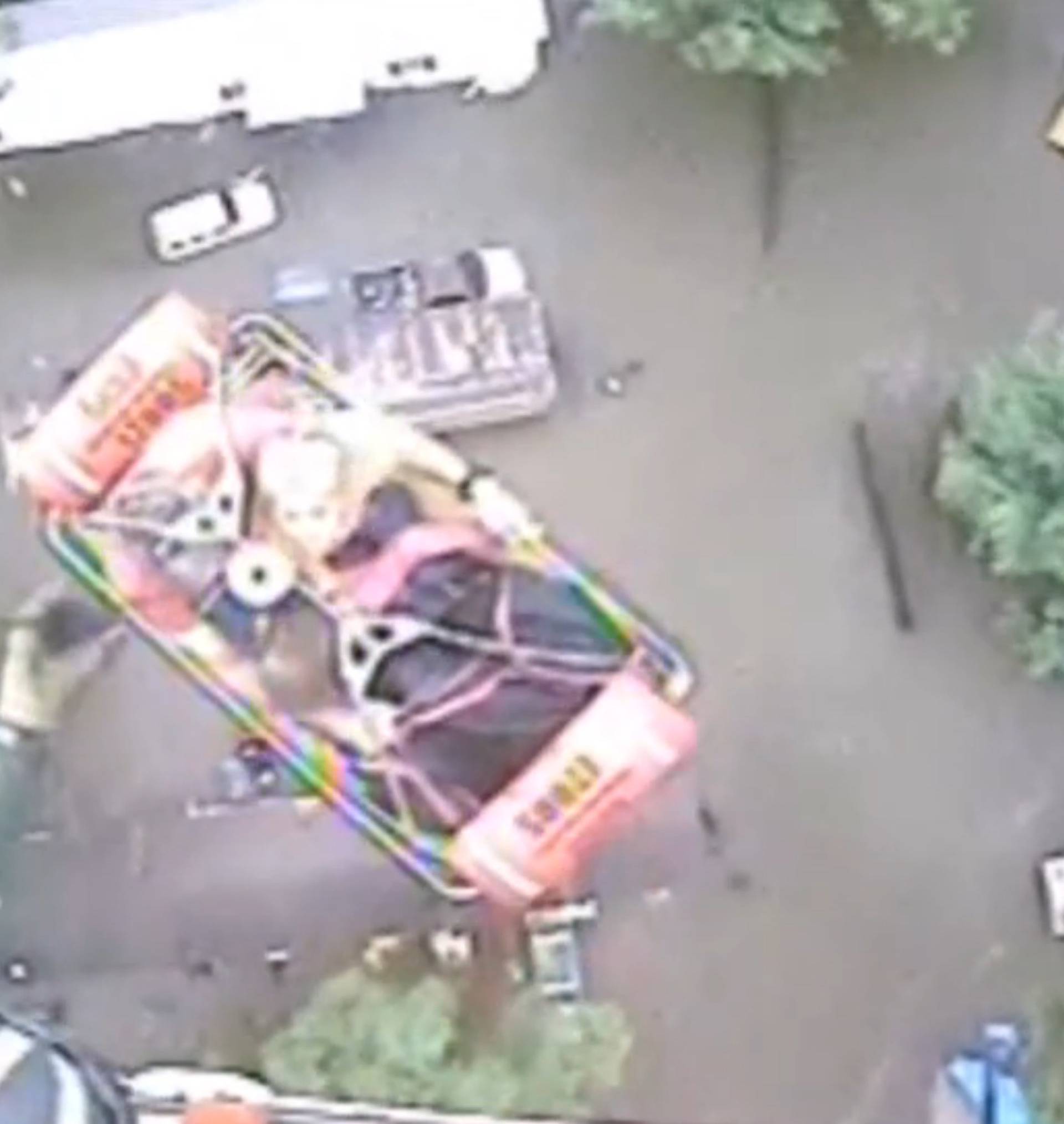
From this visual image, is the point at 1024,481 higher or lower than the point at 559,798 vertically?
higher

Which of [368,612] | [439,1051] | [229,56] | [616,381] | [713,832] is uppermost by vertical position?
[229,56]

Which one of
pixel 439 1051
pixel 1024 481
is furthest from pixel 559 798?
pixel 1024 481

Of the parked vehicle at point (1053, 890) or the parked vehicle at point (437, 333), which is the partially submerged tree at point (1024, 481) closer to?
the parked vehicle at point (1053, 890)

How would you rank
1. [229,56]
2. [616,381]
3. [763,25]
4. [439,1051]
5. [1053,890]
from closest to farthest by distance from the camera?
[439,1051] → [763,25] → [229,56] → [1053,890] → [616,381]

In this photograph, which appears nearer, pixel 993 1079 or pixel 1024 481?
pixel 1024 481

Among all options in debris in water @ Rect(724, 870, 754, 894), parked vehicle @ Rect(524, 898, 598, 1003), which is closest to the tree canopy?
debris in water @ Rect(724, 870, 754, 894)

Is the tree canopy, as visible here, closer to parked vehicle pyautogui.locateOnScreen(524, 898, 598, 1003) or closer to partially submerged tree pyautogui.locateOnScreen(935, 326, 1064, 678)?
partially submerged tree pyautogui.locateOnScreen(935, 326, 1064, 678)

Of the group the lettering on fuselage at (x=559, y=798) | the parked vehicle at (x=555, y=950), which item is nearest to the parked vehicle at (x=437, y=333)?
the lettering on fuselage at (x=559, y=798)

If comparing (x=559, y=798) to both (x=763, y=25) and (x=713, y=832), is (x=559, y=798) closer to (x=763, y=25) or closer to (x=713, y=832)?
(x=713, y=832)
